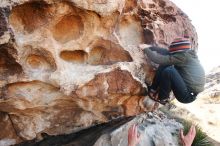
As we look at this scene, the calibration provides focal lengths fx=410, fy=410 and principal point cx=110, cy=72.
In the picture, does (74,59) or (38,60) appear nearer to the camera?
(38,60)

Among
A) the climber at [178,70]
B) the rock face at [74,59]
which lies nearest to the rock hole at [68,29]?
the rock face at [74,59]

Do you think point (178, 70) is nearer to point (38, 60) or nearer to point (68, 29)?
point (68, 29)

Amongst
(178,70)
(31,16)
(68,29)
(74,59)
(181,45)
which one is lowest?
(178,70)

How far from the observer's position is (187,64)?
22.1ft

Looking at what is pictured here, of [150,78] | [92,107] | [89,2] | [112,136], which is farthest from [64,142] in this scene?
[89,2]

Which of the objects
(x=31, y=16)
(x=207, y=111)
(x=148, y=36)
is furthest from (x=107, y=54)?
(x=207, y=111)

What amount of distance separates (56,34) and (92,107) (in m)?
1.52

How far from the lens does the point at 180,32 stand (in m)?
7.76

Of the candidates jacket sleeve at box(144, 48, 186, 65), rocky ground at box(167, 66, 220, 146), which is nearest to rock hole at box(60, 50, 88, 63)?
jacket sleeve at box(144, 48, 186, 65)

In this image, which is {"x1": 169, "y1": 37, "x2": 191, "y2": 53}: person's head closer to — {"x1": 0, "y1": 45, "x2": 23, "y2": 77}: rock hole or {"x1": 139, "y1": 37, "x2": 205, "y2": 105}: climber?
{"x1": 139, "y1": 37, "x2": 205, "y2": 105}: climber

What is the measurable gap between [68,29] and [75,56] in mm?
485

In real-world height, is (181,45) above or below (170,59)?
above

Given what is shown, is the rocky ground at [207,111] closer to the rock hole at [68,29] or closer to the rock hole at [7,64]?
the rock hole at [68,29]

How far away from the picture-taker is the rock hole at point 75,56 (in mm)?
6433
